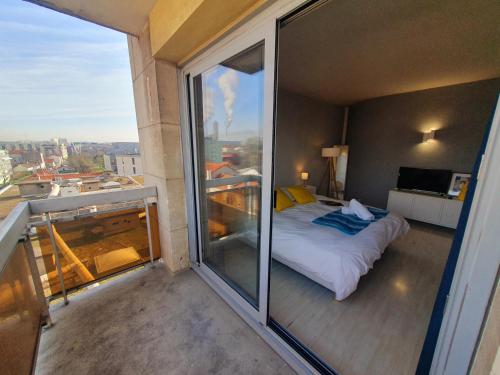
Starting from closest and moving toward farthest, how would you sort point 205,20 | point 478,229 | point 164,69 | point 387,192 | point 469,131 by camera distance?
point 478,229
point 205,20
point 164,69
point 469,131
point 387,192

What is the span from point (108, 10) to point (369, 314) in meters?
3.51

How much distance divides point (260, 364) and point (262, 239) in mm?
871

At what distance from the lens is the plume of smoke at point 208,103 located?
5.86ft

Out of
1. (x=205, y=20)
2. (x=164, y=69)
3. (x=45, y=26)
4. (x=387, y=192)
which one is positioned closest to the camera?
(x=205, y=20)

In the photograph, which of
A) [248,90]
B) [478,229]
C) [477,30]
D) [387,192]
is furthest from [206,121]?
[387,192]

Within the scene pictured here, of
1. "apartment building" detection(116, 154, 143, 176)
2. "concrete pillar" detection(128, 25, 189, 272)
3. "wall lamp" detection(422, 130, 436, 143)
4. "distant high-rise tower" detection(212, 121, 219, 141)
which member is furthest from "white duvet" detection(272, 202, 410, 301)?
"wall lamp" detection(422, 130, 436, 143)

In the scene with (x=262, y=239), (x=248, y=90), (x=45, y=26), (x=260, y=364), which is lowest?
(x=260, y=364)

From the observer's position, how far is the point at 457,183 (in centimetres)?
358

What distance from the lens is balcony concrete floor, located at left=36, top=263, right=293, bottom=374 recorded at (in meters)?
1.31

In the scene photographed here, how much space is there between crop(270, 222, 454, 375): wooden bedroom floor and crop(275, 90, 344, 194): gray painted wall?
2291 mm

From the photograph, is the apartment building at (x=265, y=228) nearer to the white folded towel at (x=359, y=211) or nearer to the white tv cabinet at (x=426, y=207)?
the white folded towel at (x=359, y=211)

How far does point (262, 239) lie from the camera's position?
140 centimetres

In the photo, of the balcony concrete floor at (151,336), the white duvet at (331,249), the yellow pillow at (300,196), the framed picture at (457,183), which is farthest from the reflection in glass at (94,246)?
the framed picture at (457,183)

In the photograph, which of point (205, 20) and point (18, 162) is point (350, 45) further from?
point (18, 162)
